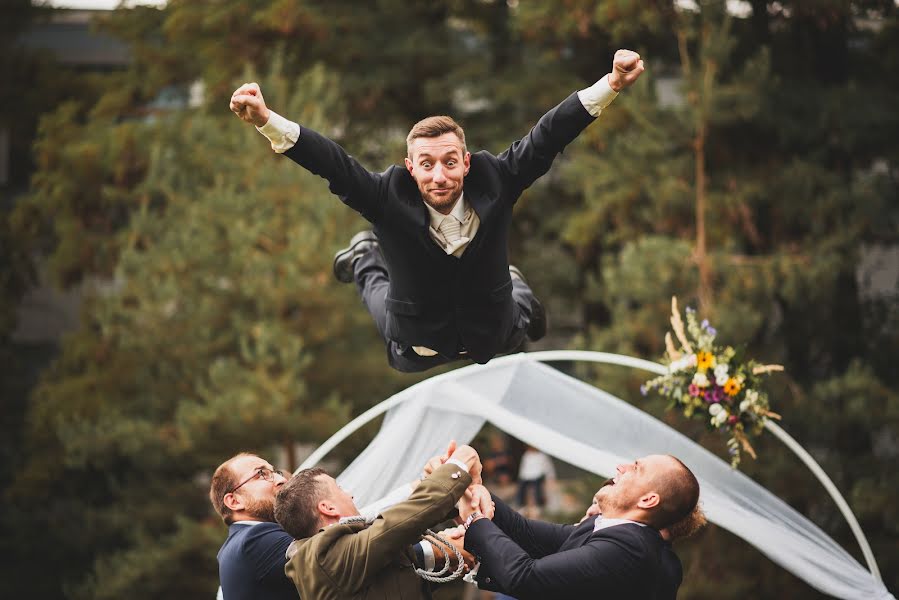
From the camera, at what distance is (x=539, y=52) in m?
13.9

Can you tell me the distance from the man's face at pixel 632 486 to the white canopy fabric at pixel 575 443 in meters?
1.63

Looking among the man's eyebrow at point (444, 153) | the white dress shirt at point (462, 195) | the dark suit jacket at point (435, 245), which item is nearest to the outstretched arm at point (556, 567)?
the dark suit jacket at point (435, 245)

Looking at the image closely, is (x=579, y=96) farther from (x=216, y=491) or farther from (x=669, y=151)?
(x=669, y=151)

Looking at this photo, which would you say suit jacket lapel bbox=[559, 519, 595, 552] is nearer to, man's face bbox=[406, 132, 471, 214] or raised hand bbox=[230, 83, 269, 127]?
man's face bbox=[406, 132, 471, 214]

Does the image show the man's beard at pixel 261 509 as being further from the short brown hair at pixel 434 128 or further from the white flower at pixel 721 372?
the white flower at pixel 721 372

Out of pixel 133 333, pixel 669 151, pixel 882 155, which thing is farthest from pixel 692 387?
pixel 133 333

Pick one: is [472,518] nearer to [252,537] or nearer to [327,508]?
[327,508]

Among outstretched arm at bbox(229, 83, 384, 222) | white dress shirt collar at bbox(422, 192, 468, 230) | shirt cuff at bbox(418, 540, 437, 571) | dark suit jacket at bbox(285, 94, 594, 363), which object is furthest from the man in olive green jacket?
outstretched arm at bbox(229, 83, 384, 222)

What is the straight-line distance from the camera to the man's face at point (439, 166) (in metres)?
3.69

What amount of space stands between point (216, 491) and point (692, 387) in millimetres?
2428

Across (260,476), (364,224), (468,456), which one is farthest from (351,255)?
(364,224)

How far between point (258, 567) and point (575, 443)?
7.10 feet

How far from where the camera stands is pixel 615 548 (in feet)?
12.5

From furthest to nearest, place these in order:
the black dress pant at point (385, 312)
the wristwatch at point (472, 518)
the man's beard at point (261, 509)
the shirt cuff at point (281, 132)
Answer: the black dress pant at point (385, 312) < the man's beard at point (261, 509) < the wristwatch at point (472, 518) < the shirt cuff at point (281, 132)
